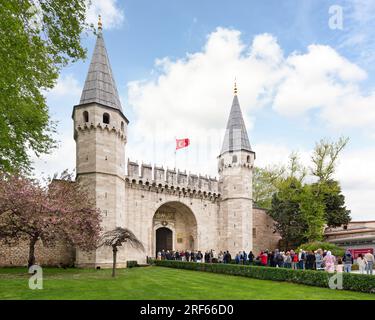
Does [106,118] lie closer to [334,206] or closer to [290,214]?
[290,214]

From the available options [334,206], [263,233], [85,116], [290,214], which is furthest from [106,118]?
[334,206]

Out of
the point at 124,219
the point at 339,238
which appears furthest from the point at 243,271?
the point at 339,238

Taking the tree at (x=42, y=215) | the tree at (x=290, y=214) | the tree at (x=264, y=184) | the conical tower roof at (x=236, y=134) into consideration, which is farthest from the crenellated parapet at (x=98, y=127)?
the tree at (x=264, y=184)

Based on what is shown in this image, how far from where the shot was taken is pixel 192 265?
22625 mm

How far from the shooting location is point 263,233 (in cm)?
3719

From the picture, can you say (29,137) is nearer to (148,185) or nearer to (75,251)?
(75,251)

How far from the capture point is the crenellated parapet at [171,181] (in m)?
28.3

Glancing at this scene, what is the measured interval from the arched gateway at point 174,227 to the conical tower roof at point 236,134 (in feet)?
23.4

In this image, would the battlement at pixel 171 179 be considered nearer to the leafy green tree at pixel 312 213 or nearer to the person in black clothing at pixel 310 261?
the leafy green tree at pixel 312 213

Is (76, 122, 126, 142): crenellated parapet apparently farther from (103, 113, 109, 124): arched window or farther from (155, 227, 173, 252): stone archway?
(155, 227, 173, 252): stone archway

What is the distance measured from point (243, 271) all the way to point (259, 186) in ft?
101

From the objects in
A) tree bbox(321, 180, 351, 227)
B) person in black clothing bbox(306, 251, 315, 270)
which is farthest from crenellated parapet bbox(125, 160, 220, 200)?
person in black clothing bbox(306, 251, 315, 270)

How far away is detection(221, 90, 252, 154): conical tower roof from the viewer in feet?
111

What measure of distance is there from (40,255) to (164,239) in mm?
11885
